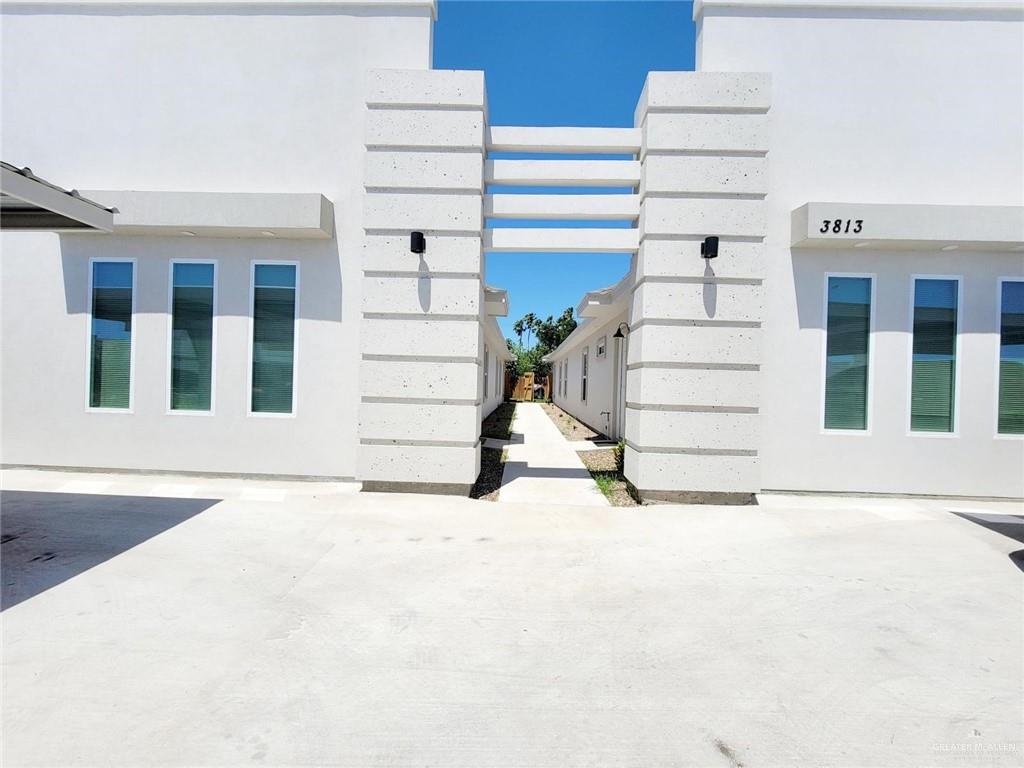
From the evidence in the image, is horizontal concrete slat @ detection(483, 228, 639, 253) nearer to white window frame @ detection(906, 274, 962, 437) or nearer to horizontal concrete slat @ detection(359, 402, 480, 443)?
horizontal concrete slat @ detection(359, 402, 480, 443)

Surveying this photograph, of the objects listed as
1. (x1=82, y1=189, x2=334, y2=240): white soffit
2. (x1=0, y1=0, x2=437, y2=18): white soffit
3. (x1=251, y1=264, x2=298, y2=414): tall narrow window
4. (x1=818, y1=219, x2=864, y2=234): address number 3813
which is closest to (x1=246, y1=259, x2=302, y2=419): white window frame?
(x1=251, y1=264, x2=298, y2=414): tall narrow window

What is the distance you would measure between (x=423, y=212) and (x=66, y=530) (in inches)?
191

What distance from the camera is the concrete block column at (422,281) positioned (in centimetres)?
574

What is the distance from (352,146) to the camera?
19.9ft

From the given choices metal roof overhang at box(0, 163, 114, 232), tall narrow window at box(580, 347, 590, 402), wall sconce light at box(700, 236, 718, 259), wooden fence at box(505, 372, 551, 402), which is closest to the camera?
metal roof overhang at box(0, 163, 114, 232)

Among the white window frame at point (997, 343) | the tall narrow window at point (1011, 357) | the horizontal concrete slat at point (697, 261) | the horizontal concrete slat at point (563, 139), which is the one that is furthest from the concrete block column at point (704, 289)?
the tall narrow window at point (1011, 357)

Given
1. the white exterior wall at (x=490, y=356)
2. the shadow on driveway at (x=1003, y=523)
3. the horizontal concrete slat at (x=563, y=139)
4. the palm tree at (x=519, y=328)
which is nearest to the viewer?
the shadow on driveway at (x=1003, y=523)

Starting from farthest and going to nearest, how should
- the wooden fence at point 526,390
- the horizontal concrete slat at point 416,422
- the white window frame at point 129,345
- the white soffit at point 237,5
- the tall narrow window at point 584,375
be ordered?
the wooden fence at point 526,390, the tall narrow window at point 584,375, the white window frame at point 129,345, the white soffit at point 237,5, the horizontal concrete slat at point 416,422

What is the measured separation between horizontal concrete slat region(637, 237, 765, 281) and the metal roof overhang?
5789 mm

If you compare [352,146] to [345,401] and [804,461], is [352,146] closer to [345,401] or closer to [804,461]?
[345,401]

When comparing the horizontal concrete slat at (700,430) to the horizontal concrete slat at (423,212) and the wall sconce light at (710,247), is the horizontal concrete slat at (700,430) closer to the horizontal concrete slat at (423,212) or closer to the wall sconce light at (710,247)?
the wall sconce light at (710,247)

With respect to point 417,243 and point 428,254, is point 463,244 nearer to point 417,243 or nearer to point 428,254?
point 428,254

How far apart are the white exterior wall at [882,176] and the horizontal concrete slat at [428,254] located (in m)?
3.79

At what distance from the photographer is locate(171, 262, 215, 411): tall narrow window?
20.2 ft
